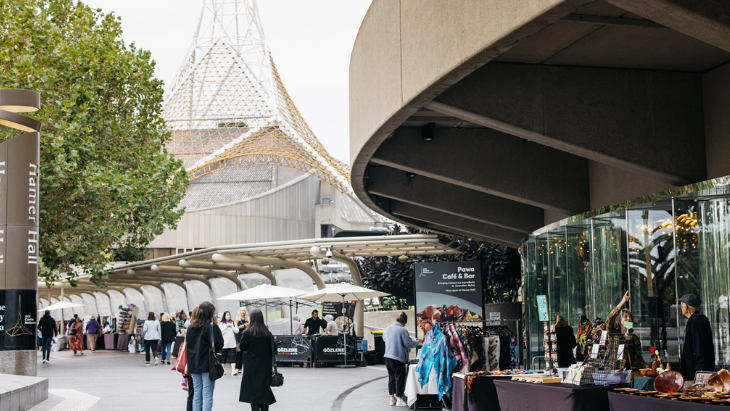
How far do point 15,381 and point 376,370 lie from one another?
33.4ft

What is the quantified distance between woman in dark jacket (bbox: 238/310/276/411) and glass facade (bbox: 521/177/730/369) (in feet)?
12.0

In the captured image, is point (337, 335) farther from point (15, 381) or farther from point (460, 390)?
point (460, 390)

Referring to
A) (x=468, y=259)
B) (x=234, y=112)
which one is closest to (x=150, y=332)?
(x=468, y=259)

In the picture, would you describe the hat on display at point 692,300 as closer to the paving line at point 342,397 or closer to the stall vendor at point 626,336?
the stall vendor at point 626,336

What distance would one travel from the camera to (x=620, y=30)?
597cm

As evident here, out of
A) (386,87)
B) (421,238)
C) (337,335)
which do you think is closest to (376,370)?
(337,335)

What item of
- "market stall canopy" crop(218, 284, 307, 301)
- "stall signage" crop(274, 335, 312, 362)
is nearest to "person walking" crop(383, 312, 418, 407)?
"stall signage" crop(274, 335, 312, 362)

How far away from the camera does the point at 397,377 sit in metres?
11.7

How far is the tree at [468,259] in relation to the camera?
70.4 ft

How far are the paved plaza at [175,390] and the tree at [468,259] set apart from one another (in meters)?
3.45

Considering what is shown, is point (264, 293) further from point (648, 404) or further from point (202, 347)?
point (648, 404)

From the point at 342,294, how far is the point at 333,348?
154cm

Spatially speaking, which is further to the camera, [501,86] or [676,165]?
[676,165]

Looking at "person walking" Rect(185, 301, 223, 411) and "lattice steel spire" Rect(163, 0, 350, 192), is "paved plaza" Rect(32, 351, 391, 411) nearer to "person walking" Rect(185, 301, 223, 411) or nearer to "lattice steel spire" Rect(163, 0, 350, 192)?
"person walking" Rect(185, 301, 223, 411)
